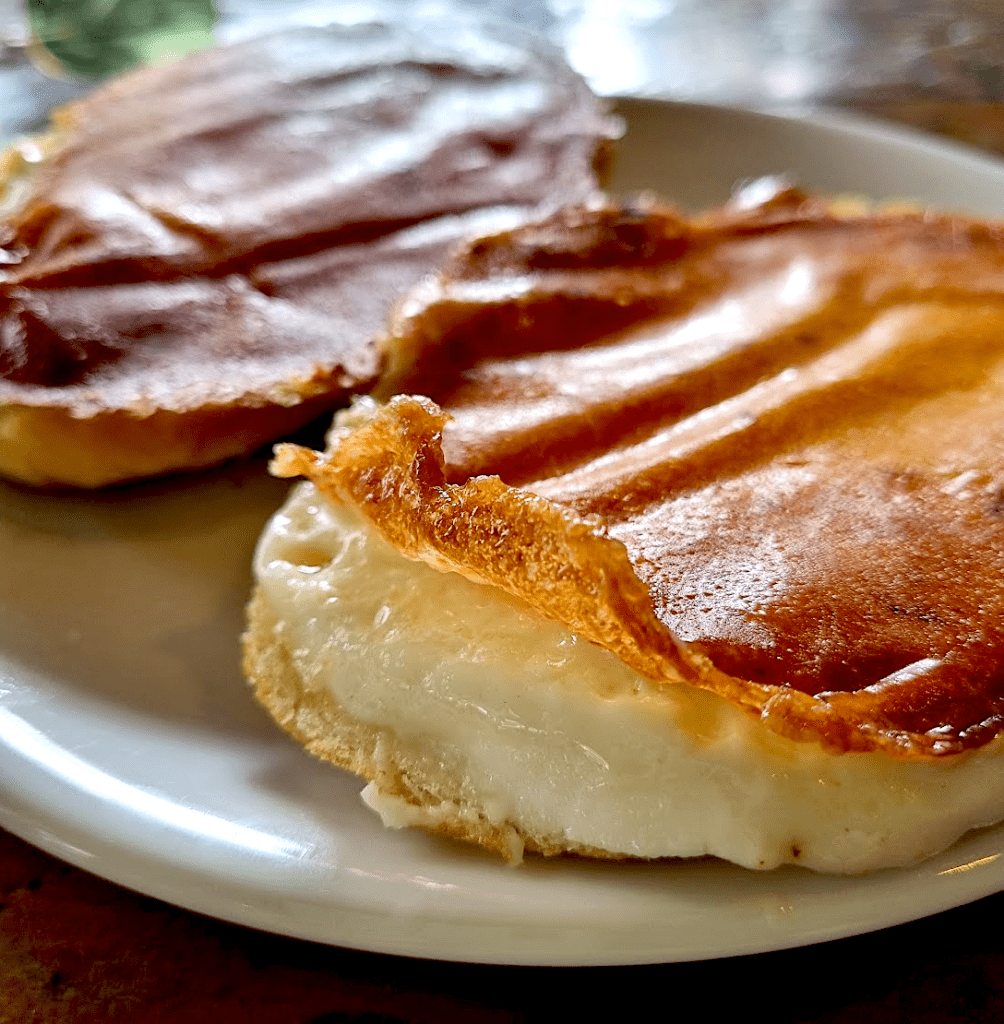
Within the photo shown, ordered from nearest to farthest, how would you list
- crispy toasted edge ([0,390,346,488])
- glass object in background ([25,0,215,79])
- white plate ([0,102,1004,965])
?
white plate ([0,102,1004,965]) → crispy toasted edge ([0,390,346,488]) → glass object in background ([25,0,215,79])

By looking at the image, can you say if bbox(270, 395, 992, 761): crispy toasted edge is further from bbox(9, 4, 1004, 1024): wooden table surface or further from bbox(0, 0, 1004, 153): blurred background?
bbox(0, 0, 1004, 153): blurred background

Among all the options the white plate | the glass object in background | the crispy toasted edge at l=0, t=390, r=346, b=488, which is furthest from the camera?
the glass object in background

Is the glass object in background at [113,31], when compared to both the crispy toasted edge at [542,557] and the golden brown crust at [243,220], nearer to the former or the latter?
the golden brown crust at [243,220]

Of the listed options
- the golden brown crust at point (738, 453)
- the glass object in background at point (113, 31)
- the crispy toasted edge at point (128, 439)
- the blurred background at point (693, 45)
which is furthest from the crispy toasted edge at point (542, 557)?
the glass object in background at point (113, 31)

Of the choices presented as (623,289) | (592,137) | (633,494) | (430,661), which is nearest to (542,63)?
(592,137)

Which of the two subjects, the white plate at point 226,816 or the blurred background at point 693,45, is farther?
the blurred background at point 693,45

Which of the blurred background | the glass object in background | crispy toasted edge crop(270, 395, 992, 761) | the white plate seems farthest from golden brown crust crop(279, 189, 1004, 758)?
the glass object in background
